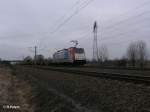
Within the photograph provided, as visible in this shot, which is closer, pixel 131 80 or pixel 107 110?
pixel 107 110

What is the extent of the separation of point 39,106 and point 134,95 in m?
6.57

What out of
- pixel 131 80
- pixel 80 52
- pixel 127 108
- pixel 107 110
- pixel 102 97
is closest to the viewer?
pixel 127 108

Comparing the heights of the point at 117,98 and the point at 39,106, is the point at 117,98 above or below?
above

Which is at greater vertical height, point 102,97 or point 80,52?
point 80,52

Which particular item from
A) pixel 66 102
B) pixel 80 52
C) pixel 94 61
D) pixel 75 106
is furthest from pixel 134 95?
pixel 94 61

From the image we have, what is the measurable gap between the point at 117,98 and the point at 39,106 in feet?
19.6

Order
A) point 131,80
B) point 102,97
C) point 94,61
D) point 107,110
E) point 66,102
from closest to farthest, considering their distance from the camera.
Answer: point 107,110 → point 102,97 → point 66,102 → point 131,80 → point 94,61

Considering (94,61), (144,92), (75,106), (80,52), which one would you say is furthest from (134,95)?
(94,61)

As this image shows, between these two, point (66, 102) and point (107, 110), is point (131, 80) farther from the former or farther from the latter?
point (107, 110)

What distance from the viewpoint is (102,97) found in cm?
1148

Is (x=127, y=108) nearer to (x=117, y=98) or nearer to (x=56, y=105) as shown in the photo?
(x=117, y=98)

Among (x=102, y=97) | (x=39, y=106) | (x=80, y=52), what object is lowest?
(x=39, y=106)

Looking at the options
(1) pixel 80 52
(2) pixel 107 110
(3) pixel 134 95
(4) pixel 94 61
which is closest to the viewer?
(2) pixel 107 110

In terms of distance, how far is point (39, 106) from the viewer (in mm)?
14945
